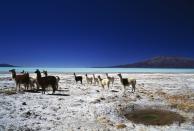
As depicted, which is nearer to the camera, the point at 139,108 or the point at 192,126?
the point at 192,126

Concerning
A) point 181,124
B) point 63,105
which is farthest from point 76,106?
point 181,124

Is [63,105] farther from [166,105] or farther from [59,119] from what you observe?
[166,105]

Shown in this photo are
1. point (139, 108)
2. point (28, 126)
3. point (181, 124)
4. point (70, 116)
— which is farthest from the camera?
point (139, 108)

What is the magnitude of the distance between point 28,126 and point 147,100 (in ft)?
28.6

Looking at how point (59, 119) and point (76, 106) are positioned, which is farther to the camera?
point (76, 106)

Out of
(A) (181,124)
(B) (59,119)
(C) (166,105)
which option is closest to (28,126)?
(B) (59,119)

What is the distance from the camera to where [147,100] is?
16875mm

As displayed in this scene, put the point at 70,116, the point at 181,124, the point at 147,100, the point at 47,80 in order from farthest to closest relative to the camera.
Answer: the point at 47,80 → the point at 147,100 → the point at 70,116 → the point at 181,124

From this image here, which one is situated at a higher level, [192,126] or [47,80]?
[47,80]

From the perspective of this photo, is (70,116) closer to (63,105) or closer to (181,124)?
(63,105)

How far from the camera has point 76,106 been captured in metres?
14.3

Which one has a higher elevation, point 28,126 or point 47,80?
point 47,80

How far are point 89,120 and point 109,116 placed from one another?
120 centimetres

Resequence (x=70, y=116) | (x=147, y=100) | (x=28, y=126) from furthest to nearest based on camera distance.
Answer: (x=147, y=100) < (x=70, y=116) < (x=28, y=126)
